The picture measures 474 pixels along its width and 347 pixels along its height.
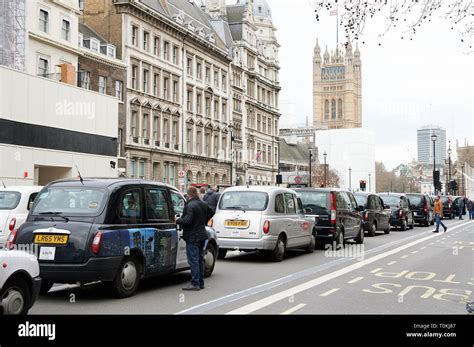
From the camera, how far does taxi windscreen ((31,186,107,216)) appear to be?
999 cm

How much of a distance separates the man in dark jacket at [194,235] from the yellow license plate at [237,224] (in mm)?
4245

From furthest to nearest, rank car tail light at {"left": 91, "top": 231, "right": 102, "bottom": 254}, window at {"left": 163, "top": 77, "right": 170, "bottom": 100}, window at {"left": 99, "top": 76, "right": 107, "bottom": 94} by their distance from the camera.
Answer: window at {"left": 163, "top": 77, "right": 170, "bottom": 100} → window at {"left": 99, "top": 76, "right": 107, "bottom": 94} → car tail light at {"left": 91, "top": 231, "right": 102, "bottom": 254}

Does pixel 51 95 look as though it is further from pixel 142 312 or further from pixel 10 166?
pixel 142 312

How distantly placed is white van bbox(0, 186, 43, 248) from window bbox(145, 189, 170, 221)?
5.17m

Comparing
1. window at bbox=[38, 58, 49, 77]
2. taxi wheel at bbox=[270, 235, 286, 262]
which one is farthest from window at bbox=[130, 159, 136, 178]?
taxi wheel at bbox=[270, 235, 286, 262]

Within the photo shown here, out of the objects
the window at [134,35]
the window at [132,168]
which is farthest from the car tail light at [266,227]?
the window at [134,35]

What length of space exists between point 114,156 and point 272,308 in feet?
102

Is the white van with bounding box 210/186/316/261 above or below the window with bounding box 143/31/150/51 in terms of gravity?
below

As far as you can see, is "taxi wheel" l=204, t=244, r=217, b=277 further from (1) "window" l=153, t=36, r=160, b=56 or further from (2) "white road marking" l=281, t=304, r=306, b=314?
(1) "window" l=153, t=36, r=160, b=56

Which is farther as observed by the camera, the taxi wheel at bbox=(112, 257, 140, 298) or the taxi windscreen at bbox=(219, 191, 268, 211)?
the taxi windscreen at bbox=(219, 191, 268, 211)

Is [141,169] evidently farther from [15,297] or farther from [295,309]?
[15,297]

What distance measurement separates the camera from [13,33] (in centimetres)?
3509
